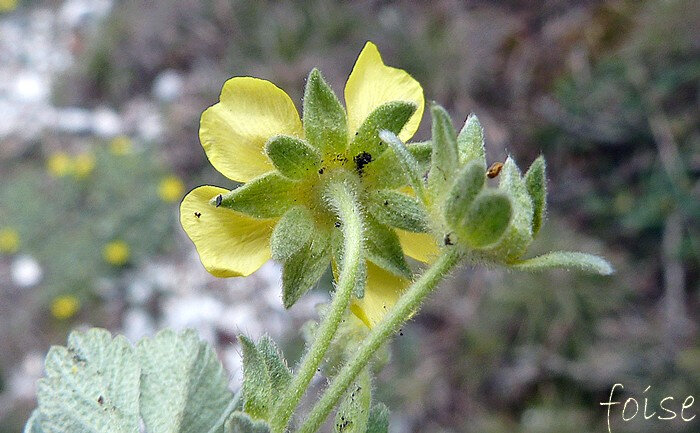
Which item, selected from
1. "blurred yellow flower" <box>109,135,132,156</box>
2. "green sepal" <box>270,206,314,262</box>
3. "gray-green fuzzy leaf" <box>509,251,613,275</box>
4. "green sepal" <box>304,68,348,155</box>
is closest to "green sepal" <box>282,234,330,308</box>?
"green sepal" <box>270,206,314,262</box>

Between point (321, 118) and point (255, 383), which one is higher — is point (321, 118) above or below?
above

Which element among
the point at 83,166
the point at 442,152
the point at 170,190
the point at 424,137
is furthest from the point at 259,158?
the point at 83,166

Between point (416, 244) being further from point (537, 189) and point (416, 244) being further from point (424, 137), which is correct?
point (424, 137)

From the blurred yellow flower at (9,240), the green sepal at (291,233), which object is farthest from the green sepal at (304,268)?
the blurred yellow flower at (9,240)

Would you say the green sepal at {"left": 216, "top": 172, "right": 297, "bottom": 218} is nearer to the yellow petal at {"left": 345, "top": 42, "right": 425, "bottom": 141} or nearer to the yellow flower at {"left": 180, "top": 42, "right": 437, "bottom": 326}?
the yellow flower at {"left": 180, "top": 42, "right": 437, "bottom": 326}

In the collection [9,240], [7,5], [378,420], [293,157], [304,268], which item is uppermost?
[7,5]
